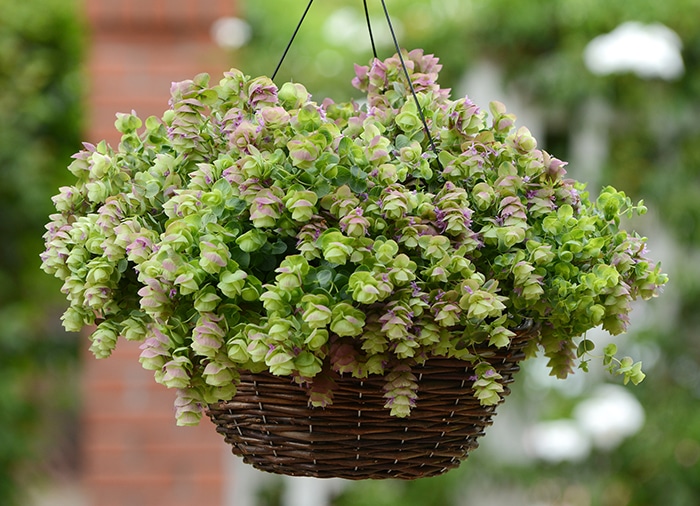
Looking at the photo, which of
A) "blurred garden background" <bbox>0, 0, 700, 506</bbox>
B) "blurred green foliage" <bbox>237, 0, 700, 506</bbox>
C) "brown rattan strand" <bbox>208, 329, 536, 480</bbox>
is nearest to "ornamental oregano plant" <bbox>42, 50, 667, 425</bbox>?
"brown rattan strand" <bbox>208, 329, 536, 480</bbox>

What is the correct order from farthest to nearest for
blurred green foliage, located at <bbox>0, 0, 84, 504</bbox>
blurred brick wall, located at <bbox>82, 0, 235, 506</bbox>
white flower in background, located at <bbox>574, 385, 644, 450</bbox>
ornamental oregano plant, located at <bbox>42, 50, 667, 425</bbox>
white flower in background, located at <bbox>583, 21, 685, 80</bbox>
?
1. blurred green foliage, located at <bbox>0, 0, 84, 504</bbox>
2. white flower in background, located at <bbox>574, 385, 644, 450</bbox>
3. white flower in background, located at <bbox>583, 21, 685, 80</bbox>
4. blurred brick wall, located at <bbox>82, 0, 235, 506</bbox>
5. ornamental oregano plant, located at <bbox>42, 50, 667, 425</bbox>

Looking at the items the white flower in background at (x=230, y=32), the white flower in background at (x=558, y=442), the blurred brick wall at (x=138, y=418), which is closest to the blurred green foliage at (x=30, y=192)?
the white flower in background at (x=230, y=32)

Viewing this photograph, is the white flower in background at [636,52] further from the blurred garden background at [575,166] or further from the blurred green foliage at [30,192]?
the blurred green foliage at [30,192]

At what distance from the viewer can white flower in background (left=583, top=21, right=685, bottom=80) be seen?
3.53 m

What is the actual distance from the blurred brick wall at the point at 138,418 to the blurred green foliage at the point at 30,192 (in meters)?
1.56

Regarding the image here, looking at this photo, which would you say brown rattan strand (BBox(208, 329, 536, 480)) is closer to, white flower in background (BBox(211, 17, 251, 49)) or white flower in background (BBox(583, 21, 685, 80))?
white flower in background (BBox(211, 17, 251, 49))

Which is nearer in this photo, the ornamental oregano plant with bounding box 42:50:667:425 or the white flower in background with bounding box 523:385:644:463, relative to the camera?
the ornamental oregano plant with bounding box 42:50:667:425

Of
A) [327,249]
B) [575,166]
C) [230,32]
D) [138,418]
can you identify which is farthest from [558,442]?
[327,249]

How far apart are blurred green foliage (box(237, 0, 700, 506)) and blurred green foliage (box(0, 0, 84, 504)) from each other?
4.24 feet

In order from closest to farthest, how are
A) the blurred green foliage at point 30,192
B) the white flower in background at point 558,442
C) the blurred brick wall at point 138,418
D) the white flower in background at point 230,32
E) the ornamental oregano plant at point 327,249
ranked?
the ornamental oregano plant at point 327,249
the blurred brick wall at point 138,418
the white flower in background at point 230,32
the white flower in background at point 558,442
the blurred green foliage at point 30,192

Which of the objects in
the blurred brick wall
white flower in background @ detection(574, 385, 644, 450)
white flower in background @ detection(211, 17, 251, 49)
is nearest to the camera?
the blurred brick wall

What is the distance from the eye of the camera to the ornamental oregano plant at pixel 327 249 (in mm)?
1114

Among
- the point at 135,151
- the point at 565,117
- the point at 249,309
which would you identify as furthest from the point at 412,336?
the point at 565,117

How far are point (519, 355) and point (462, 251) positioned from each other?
21cm
